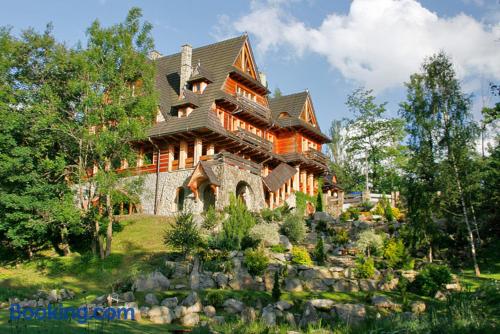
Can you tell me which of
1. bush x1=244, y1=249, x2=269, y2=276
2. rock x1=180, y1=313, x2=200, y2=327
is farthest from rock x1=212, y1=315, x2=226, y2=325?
bush x1=244, y1=249, x2=269, y2=276

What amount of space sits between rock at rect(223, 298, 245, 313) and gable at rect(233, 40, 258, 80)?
24.1 metres

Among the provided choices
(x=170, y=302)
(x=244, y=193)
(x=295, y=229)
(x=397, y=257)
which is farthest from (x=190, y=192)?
(x=170, y=302)

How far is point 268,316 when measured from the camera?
17.7m

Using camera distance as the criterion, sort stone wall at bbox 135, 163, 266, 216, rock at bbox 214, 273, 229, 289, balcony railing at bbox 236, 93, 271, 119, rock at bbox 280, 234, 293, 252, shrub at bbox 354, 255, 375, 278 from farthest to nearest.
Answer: balcony railing at bbox 236, 93, 271, 119, stone wall at bbox 135, 163, 266, 216, rock at bbox 280, 234, 293, 252, shrub at bbox 354, 255, 375, 278, rock at bbox 214, 273, 229, 289

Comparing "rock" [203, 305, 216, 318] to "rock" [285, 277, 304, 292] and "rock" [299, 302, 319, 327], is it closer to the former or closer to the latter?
"rock" [299, 302, 319, 327]

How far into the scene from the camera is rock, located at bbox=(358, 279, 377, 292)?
2355 cm

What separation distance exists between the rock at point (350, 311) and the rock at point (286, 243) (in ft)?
31.2

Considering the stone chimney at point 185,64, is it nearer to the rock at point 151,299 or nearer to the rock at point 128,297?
the rock at point 128,297

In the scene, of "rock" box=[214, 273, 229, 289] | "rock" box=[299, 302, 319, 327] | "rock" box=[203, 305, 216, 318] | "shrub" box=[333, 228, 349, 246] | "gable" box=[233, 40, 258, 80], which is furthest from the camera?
"gable" box=[233, 40, 258, 80]

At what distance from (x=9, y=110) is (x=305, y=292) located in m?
20.4

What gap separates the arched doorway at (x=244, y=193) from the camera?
120ft

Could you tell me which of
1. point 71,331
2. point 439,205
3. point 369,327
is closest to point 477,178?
point 439,205

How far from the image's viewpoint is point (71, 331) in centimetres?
1381
